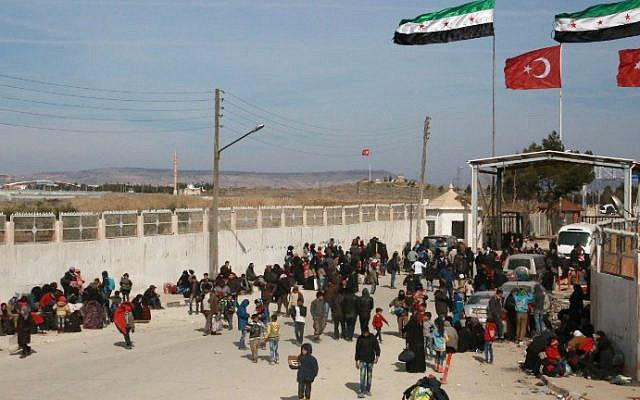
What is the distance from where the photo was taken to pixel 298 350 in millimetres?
20578

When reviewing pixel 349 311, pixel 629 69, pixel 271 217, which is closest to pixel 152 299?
pixel 349 311

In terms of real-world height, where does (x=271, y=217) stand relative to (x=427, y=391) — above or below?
above

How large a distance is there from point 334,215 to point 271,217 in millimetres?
6194

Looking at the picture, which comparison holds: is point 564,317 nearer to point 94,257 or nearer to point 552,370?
point 552,370

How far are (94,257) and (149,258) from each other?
2.85m

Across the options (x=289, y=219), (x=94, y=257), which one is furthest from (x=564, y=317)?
(x=289, y=219)

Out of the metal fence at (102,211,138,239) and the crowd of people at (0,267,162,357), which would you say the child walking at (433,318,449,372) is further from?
the metal fence at (102,211,138,239)

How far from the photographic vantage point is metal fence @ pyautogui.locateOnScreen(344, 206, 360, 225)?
146 ft

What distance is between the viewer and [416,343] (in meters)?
17.5

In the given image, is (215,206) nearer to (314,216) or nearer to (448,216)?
(314,216)

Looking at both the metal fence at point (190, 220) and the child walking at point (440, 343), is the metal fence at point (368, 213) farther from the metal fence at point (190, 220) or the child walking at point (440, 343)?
the child walking at point (440, 343)

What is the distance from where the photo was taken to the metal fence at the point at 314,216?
4069 centimetres

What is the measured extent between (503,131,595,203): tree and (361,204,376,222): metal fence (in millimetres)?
19567

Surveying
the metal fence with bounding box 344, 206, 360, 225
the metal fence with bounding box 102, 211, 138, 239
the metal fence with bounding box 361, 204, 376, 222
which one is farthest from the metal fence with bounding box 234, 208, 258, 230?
the metal fence with bounding box 361, 204, 376, 222
